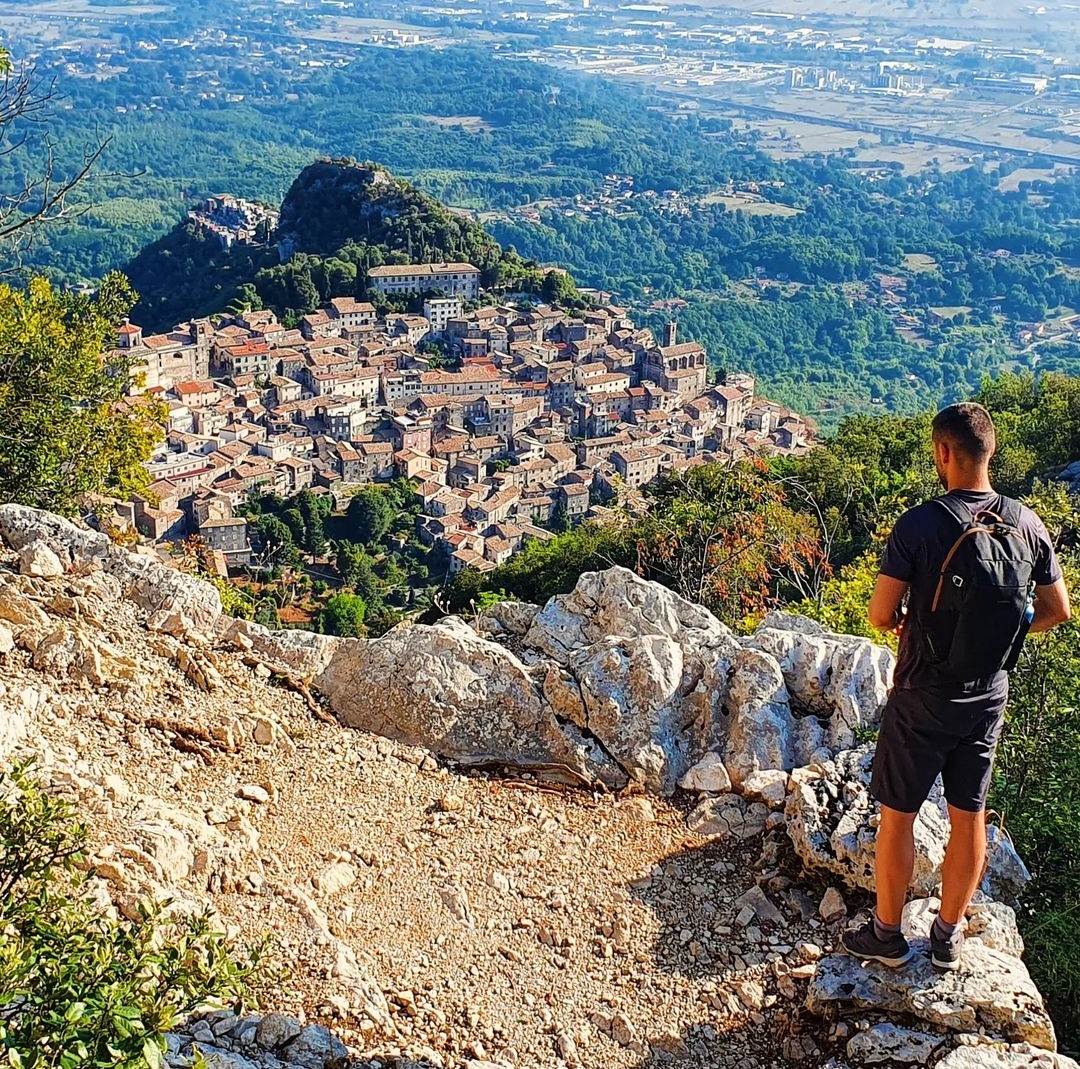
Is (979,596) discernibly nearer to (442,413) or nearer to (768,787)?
(768,787)

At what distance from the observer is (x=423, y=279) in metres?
59.3

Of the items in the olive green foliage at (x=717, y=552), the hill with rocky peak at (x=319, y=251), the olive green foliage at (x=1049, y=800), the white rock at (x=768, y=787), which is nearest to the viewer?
the olive green foliage at (x=1049, y=800)

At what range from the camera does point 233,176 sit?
120 metres

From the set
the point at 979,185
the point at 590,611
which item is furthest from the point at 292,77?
the point at 590,611

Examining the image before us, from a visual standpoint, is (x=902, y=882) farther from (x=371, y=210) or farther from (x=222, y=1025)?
(x=371, y=210)

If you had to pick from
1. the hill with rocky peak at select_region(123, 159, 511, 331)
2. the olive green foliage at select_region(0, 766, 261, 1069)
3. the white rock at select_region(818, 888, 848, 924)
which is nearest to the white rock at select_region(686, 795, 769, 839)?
the white rock at select_region(818, 888, 848, 924)

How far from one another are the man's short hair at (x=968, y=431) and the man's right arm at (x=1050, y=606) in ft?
1.61

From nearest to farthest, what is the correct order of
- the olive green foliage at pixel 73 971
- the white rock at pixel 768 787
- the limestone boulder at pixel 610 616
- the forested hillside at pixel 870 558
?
the olive green foliage at pixel 73 971 < the forested hillside at pixel 870 558 < the white rock at pixel 768 787 < the limestone boulder at pixel 610 616

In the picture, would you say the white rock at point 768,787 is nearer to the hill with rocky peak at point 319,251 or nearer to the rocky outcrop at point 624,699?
the rocky outcrop at point 624,699

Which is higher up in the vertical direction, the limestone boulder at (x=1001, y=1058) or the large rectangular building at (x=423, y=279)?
the limestone boulder at (x=1001, y=1058)

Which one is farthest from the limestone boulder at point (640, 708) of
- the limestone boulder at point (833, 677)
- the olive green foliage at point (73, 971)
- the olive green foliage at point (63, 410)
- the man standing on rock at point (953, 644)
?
the olive green foliage at point (63, 410)

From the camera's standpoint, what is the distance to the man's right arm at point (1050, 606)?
3920mm

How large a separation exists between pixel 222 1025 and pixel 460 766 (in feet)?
7.32

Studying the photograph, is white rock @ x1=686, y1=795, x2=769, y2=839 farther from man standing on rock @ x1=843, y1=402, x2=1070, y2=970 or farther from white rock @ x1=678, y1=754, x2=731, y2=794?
man standing on rock @ x1=843, y1=402, x2=1070, y2=970
